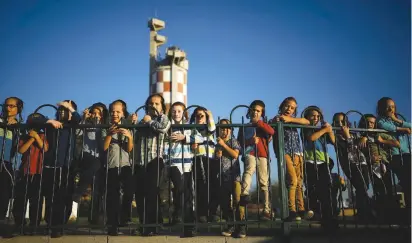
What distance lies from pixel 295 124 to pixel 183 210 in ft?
5.60

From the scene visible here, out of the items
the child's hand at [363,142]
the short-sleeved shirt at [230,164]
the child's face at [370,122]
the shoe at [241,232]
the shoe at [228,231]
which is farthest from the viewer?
the child's face at [370,122]

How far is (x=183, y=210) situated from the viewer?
12.4ft

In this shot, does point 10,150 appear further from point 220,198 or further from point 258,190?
point 258,190

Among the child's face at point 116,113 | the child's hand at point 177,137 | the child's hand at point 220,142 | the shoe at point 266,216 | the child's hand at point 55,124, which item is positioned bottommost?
the shoe at point 266,216

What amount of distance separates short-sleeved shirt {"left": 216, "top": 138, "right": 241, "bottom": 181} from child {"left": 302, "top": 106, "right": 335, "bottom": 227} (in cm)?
87

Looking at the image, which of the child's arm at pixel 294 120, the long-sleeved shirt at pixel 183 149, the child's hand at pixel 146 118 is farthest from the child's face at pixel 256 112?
the child's hand at pixel 146 118

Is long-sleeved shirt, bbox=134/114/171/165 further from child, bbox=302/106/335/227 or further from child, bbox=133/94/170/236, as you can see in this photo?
child, bbox=302/106/335/227

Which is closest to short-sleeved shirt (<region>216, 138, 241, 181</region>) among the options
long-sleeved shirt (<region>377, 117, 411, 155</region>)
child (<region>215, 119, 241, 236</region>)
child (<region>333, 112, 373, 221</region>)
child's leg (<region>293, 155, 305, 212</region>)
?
child (<region>215, 119, 241, 236</region>)

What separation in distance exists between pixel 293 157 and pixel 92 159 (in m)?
2.44

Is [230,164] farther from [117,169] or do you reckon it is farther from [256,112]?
[117,169]

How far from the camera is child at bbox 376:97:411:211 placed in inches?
178

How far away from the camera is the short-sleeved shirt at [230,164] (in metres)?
4.38

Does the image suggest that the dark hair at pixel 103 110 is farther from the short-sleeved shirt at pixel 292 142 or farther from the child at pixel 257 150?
the short-sleeved shirt at pixel 292 142

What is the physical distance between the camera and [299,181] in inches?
166
